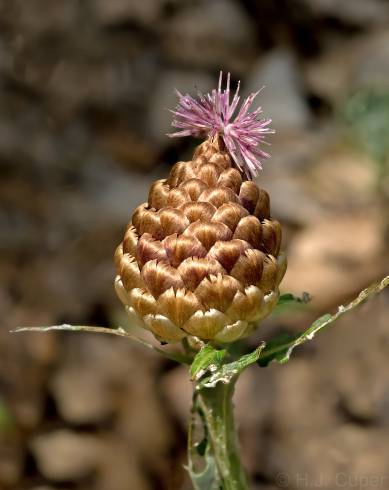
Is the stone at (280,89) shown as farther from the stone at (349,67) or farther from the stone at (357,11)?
the stone at (357,11)

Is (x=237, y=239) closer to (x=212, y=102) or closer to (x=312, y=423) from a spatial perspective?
(x=212, y=102)

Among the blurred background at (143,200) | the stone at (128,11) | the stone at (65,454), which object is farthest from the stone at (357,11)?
the stone at (65,454)

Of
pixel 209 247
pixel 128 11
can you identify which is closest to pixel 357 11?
pixel 128 11

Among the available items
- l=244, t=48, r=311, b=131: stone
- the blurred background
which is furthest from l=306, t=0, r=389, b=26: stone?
l=244, t=48, r=311, b=131: stone

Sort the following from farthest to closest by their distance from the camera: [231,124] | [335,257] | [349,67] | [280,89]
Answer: [349,67] → [280,89] → [335,257] → [231,124]

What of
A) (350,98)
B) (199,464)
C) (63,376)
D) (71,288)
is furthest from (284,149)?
(199,464)

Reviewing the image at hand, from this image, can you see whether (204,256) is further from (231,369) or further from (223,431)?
(223,431)

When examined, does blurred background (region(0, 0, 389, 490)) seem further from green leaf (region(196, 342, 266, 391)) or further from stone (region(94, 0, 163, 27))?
green leaf (region(196, 342, 266, 391))
